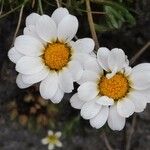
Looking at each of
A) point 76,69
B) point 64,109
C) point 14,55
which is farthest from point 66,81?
point 64,109

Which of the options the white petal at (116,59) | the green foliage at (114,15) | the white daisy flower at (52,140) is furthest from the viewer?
the white daisy flower at (52,140)

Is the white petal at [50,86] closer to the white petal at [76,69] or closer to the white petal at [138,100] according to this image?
the white petal at [76,69]

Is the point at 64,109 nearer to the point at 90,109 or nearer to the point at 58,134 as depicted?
the point at 58,134

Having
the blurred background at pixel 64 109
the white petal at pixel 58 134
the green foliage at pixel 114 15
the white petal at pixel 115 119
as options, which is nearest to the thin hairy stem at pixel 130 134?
the blurred background at pixel 64 109

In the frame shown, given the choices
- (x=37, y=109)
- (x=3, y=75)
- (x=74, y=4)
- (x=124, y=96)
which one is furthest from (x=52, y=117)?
(x=124, y=96)

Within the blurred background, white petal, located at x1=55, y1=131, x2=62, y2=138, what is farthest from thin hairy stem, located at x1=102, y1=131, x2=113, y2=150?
white petal, located at x1=55, y1=131, x2=62, y2=138
